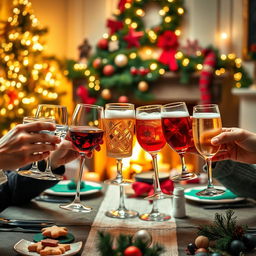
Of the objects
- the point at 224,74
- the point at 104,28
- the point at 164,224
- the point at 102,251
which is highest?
the point at 104,28

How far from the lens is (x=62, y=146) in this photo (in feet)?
5.03

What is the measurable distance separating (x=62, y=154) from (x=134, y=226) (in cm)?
37

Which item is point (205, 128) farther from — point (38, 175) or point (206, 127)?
point (38, 175)

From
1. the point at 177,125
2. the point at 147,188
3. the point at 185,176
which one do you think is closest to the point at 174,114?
the point at 177,125

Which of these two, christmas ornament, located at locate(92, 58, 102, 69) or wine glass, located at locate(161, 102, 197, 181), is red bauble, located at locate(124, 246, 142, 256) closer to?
wine glass, located at locate(161, 102, 197, 181)

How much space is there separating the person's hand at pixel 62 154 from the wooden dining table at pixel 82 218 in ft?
0.49

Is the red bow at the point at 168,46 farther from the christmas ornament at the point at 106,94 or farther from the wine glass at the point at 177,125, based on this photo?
the wine glass at the point at 177,125

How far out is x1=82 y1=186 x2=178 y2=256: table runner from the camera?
1.14 m

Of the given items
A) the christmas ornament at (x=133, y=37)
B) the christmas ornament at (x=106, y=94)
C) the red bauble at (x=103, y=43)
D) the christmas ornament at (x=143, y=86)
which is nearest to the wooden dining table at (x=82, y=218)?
the christmas ornament at (x=143, y=86)

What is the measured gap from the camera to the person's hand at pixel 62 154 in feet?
5.02

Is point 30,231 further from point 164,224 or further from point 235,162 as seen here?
point 235,162

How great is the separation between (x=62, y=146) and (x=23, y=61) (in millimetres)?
2812

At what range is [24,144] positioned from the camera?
1.14m

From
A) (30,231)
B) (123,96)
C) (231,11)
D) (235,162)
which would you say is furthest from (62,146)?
(231,11)
